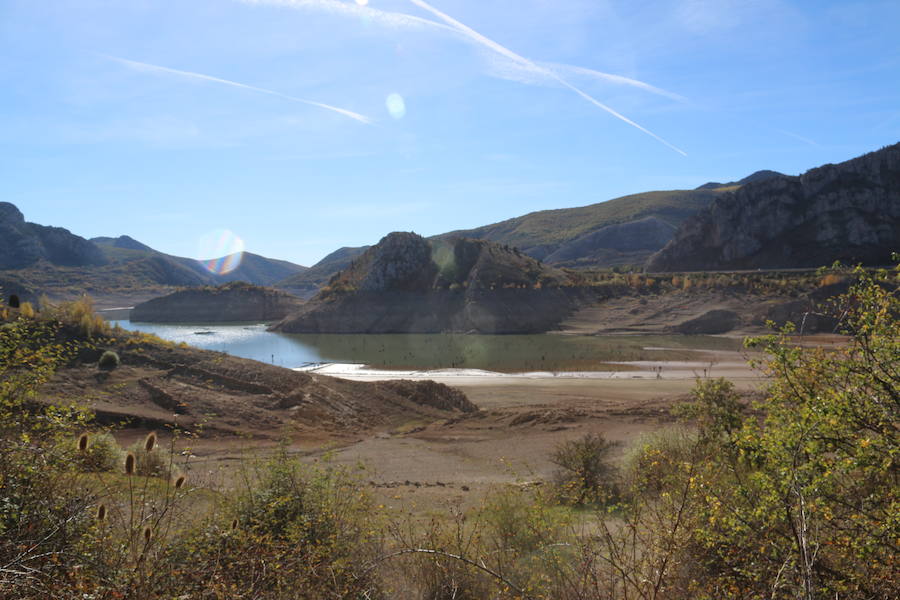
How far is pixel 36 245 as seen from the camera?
17138 centimetres

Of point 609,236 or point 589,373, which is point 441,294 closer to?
point 589,373

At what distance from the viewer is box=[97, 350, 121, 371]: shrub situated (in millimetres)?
22719

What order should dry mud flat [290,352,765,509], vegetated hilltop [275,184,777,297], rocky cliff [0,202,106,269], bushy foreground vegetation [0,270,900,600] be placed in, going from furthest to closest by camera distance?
rocky cliff [0,202,106,269], vegetated hilltop [275,184,777,297], dry mud flat [290,352,765,509], bushy foreground vegetation [0,270,900,600]

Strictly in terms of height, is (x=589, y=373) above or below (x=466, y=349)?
below

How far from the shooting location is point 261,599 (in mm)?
4660

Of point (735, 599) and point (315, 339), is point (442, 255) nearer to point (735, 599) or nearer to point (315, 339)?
point (315, 339)

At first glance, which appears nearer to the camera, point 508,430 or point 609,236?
point 508,430

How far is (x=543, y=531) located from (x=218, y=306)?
108961mm

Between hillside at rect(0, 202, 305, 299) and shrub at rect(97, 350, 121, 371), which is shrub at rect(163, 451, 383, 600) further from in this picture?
hillside at rect(0, 202, 305, 299)

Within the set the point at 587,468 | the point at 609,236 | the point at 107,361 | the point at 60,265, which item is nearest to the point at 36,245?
the point at 60,265

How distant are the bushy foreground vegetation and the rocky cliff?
7961 inches

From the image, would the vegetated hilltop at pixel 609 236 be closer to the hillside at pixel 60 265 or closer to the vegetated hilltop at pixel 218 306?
the vegetated hilltop at pixel 218 306

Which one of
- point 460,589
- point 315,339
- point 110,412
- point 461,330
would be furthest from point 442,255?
point 460,589

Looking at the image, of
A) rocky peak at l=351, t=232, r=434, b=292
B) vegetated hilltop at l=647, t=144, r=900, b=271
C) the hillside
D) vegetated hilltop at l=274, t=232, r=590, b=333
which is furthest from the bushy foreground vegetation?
the hillside
